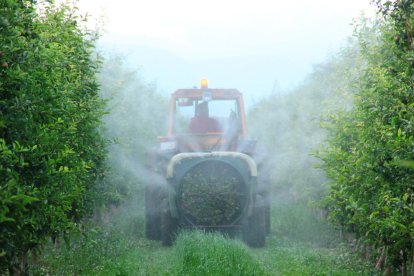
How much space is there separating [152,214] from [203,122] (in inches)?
106

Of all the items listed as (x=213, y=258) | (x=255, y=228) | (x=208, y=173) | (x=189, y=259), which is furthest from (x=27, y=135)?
(x=255, y=228)

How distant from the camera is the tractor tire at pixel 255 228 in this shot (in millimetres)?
14234

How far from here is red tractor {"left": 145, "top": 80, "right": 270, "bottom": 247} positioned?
13.2 meters

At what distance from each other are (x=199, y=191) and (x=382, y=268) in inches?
155

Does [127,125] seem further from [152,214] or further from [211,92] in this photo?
[211,92]

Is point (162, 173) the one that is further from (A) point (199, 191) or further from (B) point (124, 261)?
(B) point (124, 261)

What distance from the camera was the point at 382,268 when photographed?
11.2 m

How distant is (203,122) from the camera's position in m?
15.9

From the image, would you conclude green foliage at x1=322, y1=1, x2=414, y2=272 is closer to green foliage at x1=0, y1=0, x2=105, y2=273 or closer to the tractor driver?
green foliage at x1=0, y1=0, x2=105, y2=273

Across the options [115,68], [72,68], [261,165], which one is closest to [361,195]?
[72,68]

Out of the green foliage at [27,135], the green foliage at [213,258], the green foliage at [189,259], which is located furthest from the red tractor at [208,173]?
the green foliage at [27,135]

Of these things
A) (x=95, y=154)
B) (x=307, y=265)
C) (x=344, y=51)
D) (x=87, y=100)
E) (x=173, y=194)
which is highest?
(x=344, y=51)

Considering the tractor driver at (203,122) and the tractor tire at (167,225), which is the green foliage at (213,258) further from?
the tractor driver at (203,122)

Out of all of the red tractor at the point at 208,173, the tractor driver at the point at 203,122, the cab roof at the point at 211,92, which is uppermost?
the cab roof at the point at 211,92
